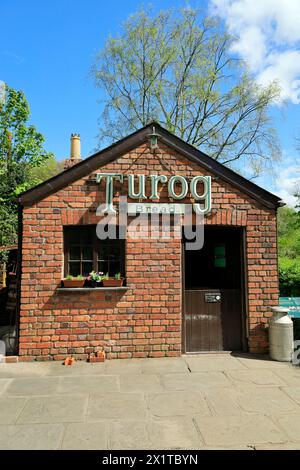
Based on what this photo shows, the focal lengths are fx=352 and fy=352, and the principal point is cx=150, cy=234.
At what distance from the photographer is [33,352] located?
6453mm

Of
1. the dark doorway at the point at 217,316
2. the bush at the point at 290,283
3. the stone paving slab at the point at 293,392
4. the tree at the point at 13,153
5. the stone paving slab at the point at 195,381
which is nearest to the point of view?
the stone paving slab at the point at 293,392

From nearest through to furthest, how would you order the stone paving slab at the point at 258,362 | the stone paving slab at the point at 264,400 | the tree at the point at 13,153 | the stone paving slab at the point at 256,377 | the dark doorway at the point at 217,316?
the stone paving slab at the point at 264,400, the stone paving slab at the point at 256,377, the stone paving slab at the point at 258,362, the dark doorway at the point at 217,316, the tree at the point at 13,153

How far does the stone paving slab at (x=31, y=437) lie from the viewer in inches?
140

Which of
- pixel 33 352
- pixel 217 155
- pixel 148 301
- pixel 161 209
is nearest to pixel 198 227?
pixel 161 209

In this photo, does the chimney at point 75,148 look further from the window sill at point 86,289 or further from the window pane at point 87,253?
the window sill at point 86,289

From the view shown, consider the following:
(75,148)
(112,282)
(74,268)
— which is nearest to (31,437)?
(112,282)

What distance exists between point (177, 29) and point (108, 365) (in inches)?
809

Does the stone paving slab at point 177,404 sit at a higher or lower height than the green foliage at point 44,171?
lower

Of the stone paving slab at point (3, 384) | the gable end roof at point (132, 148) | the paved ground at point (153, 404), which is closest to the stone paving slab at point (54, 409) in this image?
the paved ground at point (153, 404)

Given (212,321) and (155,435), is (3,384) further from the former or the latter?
(212,321)

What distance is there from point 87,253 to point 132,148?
2.26 metres

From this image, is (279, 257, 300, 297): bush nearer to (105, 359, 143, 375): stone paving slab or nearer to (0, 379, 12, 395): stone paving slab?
(105, 359, 143, 375): stone paving slab

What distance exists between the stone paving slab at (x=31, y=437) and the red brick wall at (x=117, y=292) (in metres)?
2.54

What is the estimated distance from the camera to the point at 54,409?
4.46m
